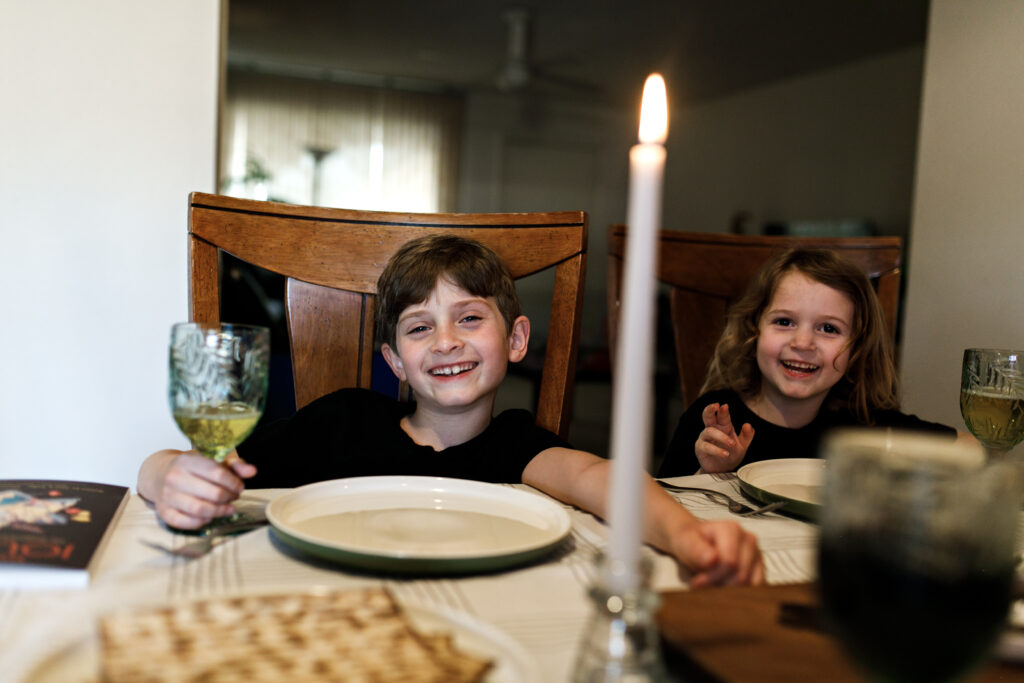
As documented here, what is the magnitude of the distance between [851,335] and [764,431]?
25cm

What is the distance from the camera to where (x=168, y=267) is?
1.91m

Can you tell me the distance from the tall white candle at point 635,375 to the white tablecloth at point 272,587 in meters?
0.10

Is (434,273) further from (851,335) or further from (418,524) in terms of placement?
(851,335)

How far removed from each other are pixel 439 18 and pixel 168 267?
4.28m

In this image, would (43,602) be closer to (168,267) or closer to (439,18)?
(168,267)

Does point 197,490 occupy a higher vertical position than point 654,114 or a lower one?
lower

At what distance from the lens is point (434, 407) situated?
1272 mm

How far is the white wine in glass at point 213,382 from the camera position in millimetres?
700

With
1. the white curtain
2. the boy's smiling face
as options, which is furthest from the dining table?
the white curtain

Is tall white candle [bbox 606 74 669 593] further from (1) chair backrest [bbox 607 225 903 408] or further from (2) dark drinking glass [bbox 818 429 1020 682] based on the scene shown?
(1) chair backrest [bbox 607 225 903 408]

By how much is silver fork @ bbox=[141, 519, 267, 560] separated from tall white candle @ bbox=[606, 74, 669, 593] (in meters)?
0.40

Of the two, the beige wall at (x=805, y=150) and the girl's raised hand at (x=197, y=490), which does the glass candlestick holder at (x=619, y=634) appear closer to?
the girl's raised hand at (x=197, y=490)

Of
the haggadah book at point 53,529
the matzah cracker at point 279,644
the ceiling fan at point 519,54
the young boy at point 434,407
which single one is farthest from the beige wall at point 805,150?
the matzah cracker at point 279,644

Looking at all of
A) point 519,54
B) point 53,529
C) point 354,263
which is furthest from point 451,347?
point 519,54
